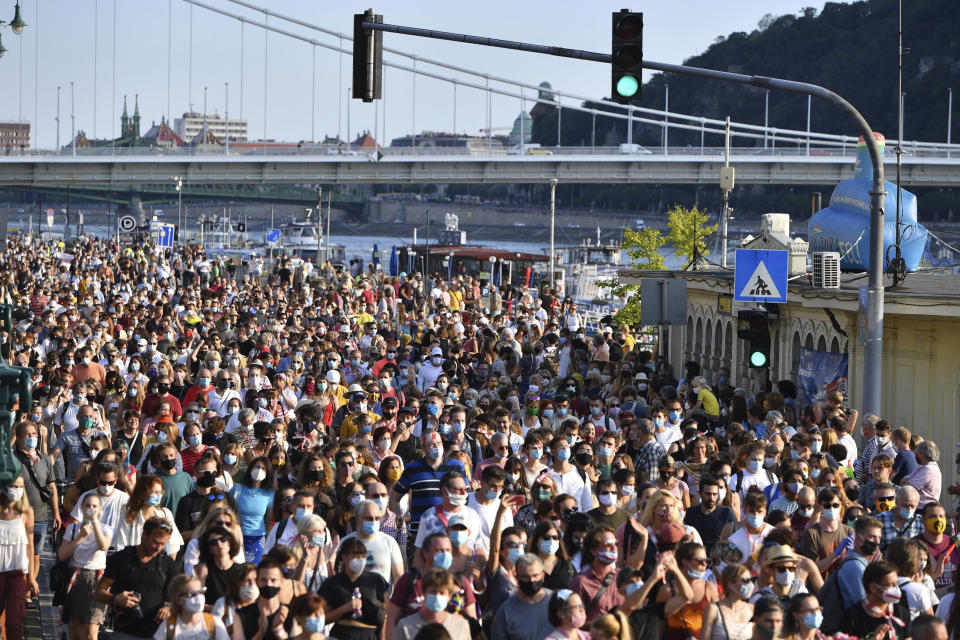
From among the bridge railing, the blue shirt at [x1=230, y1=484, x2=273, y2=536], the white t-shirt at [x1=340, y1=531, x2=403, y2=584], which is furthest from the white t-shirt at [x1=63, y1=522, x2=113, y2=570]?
the bridge railing

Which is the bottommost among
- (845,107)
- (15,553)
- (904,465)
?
(15,553)

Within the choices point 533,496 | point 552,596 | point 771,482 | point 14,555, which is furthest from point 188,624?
point 771,482

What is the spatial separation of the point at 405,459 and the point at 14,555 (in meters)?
4.26

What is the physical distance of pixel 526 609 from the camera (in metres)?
7.42

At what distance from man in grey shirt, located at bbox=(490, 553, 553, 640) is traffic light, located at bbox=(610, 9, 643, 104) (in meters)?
5.43

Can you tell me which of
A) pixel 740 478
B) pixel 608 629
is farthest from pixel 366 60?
pixel 608 629

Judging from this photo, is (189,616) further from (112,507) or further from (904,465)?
(904,465)

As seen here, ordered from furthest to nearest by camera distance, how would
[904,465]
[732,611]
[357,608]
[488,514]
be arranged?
[904,465], [488,514], [357,608], [732,611]

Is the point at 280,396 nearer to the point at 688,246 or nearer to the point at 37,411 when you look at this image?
the point at 37,411

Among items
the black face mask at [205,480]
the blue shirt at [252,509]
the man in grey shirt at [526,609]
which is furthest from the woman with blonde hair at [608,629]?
the black face mask at [205,480]

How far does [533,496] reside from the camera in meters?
10.5

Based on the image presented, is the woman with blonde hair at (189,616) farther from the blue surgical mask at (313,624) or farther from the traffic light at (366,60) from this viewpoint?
the traffic light at (366,60)

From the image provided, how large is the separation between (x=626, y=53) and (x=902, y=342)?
630 cm

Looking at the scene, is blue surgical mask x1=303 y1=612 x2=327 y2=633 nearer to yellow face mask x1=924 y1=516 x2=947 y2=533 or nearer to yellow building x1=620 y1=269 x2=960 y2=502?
yellow face mask x1=924 y1=516 x2=947 y2=533
